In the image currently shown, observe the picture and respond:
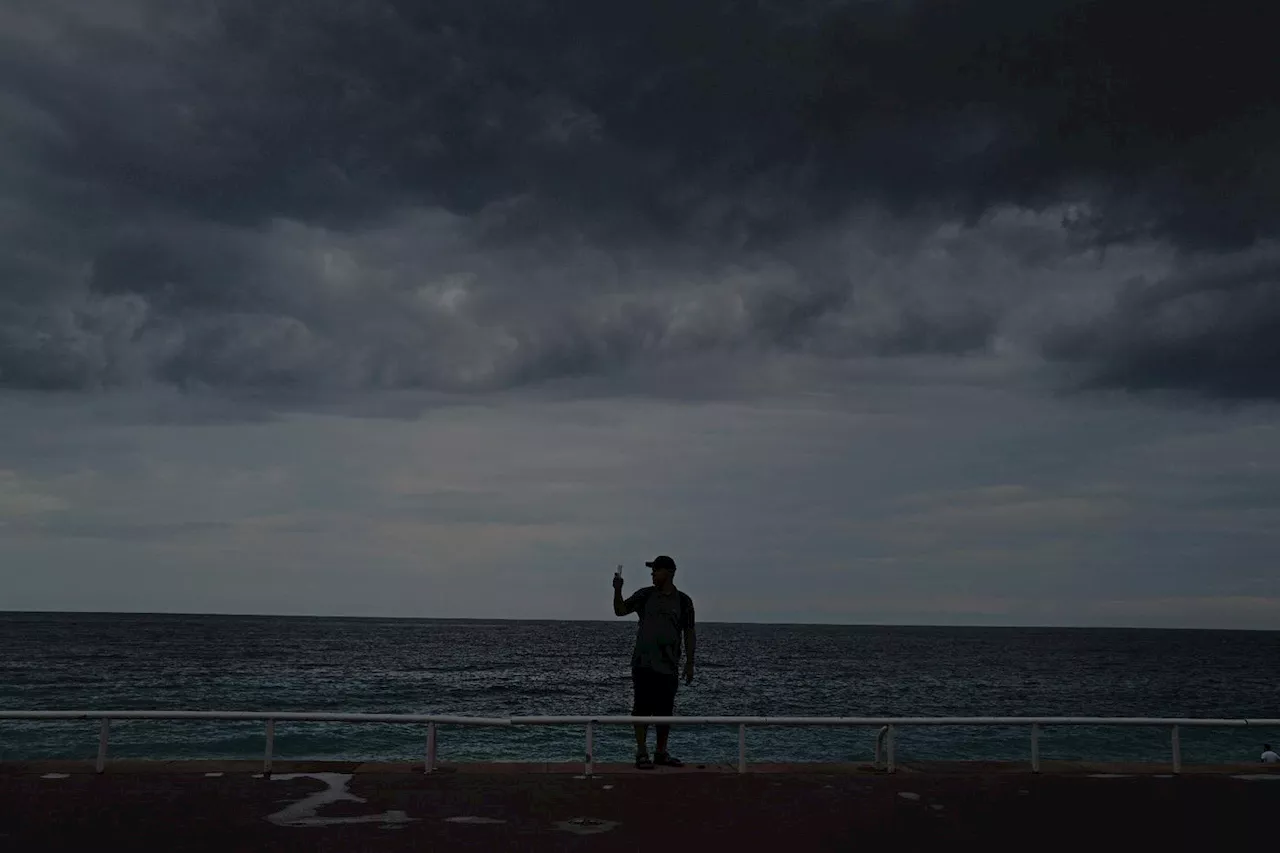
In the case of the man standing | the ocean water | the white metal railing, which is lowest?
the ocean water

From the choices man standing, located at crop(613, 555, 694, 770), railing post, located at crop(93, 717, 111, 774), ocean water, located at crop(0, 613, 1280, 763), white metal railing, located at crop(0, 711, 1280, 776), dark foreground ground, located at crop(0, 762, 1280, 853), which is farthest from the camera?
ocean water, located at crop(0, 613, 1280, 763)

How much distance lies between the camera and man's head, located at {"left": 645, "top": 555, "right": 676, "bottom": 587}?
32.9ft

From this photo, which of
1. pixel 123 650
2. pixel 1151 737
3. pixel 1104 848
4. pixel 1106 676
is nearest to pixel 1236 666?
pixel 1106 676

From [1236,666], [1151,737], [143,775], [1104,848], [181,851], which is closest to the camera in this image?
[181,851]

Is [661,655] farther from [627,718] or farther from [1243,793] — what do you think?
[1243,793]

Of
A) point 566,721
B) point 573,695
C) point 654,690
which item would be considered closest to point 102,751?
point 566,721

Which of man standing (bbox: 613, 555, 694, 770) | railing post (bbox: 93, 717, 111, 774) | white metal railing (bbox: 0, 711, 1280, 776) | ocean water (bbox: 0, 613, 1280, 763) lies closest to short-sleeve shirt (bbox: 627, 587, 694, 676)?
man standing (bbox: 613, 555, 694, 770)

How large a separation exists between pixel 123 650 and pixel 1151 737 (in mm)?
83884

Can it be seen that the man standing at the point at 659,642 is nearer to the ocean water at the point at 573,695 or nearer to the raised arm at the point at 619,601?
the raised arm at the point at 619,601

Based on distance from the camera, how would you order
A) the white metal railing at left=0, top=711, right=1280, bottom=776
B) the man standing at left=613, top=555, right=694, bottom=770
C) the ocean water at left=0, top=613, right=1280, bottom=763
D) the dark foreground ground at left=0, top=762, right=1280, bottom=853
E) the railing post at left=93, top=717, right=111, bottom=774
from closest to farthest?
the dark foreground ground at left=0, top=762, right=1280, bottom=853, the white metal railing at left=0, top=711, right=1280, bottom=776, the railing post at left=93, top=717, right=111, bottom=774, the man standing at left=613, top=555, right=694, bottom=770, the ocean water at left=0, top=613, right=1280, bottom=763

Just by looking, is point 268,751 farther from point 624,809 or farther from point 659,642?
point 659,642

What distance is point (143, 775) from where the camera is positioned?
8.71m

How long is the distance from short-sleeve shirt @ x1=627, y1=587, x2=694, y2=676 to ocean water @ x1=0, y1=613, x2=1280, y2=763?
17.2 metres

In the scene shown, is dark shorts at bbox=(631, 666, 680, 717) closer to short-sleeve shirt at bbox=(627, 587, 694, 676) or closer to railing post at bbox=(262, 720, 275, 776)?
short-sleeve shirt at bbox=(627, 587, 694, 676)
